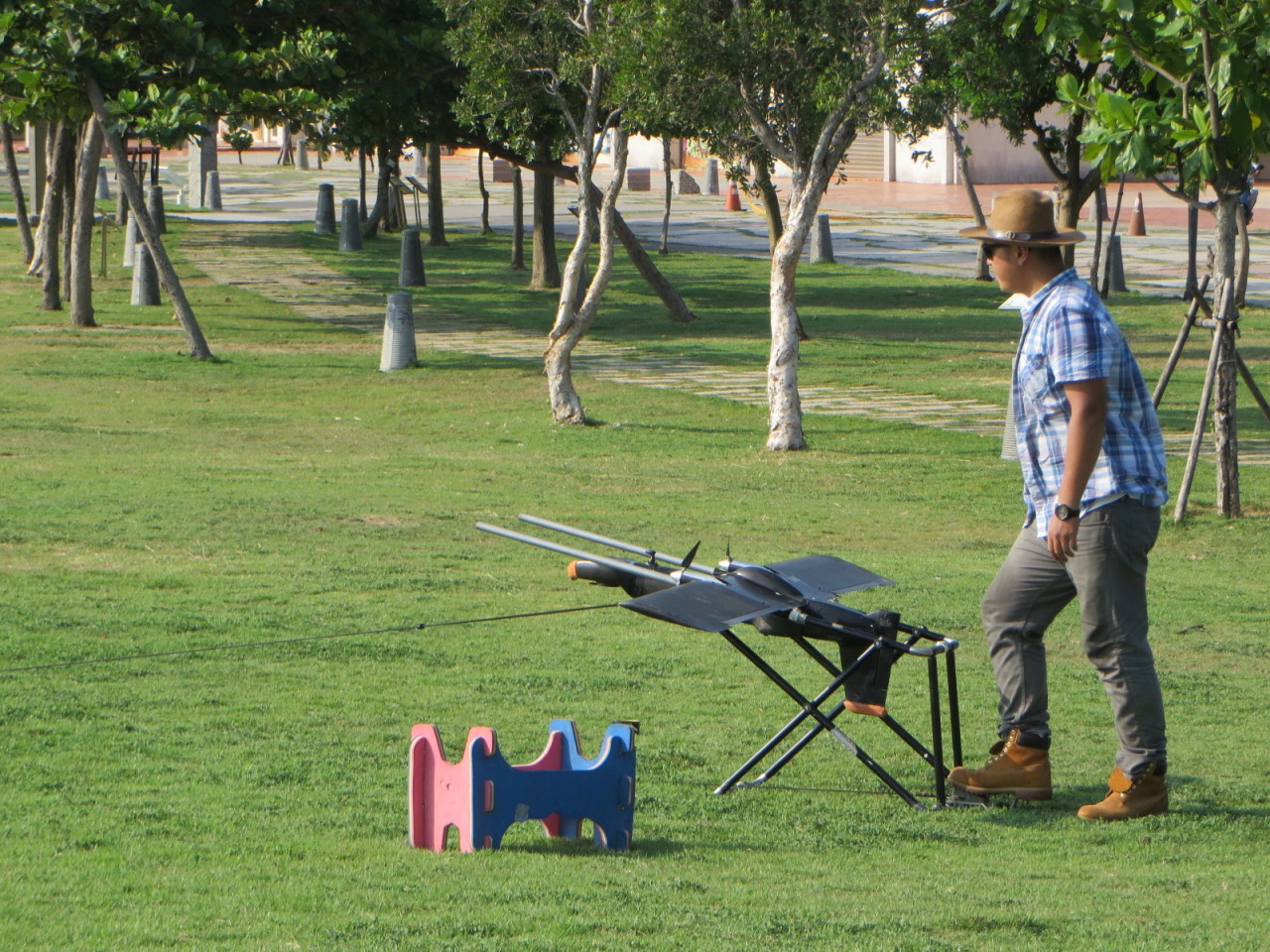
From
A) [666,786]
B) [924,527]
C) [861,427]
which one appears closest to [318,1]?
[861,427]

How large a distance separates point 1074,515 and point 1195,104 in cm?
739

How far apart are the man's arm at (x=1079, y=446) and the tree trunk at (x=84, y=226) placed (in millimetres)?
18140

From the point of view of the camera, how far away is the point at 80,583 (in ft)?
29.3

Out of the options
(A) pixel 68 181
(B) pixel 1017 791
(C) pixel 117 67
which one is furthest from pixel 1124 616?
(A) pixel 68 181

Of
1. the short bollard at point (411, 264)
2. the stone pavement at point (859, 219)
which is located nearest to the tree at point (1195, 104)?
the stone pavement at point (859, 219)

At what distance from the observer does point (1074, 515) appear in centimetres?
516

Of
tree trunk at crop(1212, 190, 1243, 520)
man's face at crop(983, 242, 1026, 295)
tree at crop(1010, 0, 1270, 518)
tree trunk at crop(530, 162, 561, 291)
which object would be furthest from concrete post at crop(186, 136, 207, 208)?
man's face at crop(983, 242, 1026, 295)

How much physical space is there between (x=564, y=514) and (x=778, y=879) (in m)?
6.97

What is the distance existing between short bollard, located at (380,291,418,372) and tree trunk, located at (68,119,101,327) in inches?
174

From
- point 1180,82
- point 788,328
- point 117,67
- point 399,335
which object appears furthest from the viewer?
point 399,335

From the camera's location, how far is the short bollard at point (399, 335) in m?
19.6

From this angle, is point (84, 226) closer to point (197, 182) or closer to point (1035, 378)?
point (1035, 378)

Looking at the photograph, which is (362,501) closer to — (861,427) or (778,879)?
A: (861,427)

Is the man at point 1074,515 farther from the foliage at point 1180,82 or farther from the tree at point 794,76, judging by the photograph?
the tree at point 794,76
